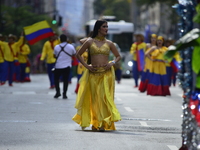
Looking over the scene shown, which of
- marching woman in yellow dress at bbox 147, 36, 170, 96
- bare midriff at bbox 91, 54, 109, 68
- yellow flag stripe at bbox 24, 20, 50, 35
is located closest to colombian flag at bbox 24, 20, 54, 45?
yellow flag stripe at bbox 24, 20, 50, 35

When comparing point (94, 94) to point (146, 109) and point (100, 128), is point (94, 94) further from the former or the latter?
point (146, 109)

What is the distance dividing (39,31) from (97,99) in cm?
1330

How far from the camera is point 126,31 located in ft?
129

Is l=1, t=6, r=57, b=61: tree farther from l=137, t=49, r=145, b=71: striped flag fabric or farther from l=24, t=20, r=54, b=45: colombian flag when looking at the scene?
l=137, t=49, r=145, b=71: striped flag fabric

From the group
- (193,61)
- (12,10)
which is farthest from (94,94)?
(12,10)

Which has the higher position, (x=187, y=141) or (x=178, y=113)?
(x=187, y=141)

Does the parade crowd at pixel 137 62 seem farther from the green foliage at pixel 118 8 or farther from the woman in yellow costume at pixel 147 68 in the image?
the green foliage at pixel 118 8

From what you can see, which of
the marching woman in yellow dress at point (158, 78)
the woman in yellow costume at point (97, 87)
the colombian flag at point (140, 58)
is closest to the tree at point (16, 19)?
the colombian flag at point (140, 58)

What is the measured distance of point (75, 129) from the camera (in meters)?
10.1

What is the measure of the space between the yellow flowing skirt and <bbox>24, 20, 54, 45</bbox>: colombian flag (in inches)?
491

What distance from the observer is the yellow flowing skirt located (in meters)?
9.93

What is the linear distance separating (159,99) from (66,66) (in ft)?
9.24

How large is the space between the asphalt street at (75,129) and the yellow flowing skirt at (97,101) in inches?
7.4

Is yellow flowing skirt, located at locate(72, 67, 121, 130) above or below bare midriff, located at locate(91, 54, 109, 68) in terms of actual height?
below
